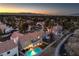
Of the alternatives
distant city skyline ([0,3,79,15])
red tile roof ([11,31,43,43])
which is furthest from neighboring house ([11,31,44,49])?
distant city skyline ([0,3,79,15])

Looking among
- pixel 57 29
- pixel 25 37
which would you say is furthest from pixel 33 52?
pixel 57 29

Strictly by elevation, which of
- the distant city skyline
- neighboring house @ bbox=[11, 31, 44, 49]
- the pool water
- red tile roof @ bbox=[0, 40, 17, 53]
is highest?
the distant city skyline

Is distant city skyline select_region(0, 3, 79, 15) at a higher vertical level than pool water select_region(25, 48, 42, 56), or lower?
higher

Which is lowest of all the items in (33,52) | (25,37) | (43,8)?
(33,52)

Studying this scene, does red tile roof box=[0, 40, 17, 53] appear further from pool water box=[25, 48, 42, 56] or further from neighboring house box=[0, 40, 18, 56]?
pool water box=[25, 48, 42, 56]

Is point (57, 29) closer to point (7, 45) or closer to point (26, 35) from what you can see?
point (26, 35)

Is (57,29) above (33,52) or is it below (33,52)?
above

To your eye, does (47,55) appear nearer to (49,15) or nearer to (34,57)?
(34,57)
